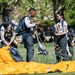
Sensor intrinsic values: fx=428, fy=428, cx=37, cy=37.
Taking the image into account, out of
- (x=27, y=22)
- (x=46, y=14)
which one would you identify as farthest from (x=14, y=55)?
(x=46, y=14)

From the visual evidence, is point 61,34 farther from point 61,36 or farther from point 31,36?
point 31,36

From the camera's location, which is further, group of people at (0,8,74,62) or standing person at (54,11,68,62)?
standing person at (54,11,68,62)

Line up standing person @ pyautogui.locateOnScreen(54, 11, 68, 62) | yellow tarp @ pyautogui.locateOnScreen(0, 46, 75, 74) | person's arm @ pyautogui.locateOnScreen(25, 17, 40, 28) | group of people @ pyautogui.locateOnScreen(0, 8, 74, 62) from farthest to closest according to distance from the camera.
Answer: standing person @ pyautogui.locateOnScreen(54, 11, 68, 62)
group of people @ pyautogui.locateOnScreen(0, 8, 74, 62)
person's arm @ pyautogui.locateOnScreen(25, 17, 40, 28)
yellow tarp @ pyautogui.locateOnScreen(0, 46, 75, 74)

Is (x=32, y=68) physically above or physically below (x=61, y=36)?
below

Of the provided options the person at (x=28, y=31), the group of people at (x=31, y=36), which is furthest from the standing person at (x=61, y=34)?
the person at (x=28, y=31)

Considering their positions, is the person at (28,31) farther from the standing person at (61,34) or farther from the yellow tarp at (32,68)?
the yellow tarp at (32,68)

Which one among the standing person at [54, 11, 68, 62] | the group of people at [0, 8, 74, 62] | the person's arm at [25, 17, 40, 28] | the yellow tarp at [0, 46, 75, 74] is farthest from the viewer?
the standing person at [54, 11, 68, 62]

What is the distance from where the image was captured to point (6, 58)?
42.0ft

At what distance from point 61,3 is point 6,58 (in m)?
27.1

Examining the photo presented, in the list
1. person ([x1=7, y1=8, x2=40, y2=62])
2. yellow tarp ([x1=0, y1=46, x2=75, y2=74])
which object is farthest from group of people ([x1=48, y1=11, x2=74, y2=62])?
yellow tarp ([x1=0, y1=46, x2=75, y2=74])

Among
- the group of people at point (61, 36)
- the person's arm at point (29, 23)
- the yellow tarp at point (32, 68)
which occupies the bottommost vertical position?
the yellow tarp at point (32, 68)

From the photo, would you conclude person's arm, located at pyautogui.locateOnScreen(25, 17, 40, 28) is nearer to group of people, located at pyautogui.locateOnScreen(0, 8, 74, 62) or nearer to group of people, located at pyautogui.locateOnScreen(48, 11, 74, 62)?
group of people, located at pyautogui.locateOnScreen(0, 8, 74, 62)

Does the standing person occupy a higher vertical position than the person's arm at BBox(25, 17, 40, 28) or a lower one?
lower

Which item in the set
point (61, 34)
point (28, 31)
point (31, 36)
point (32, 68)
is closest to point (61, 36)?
point (61, 34)
